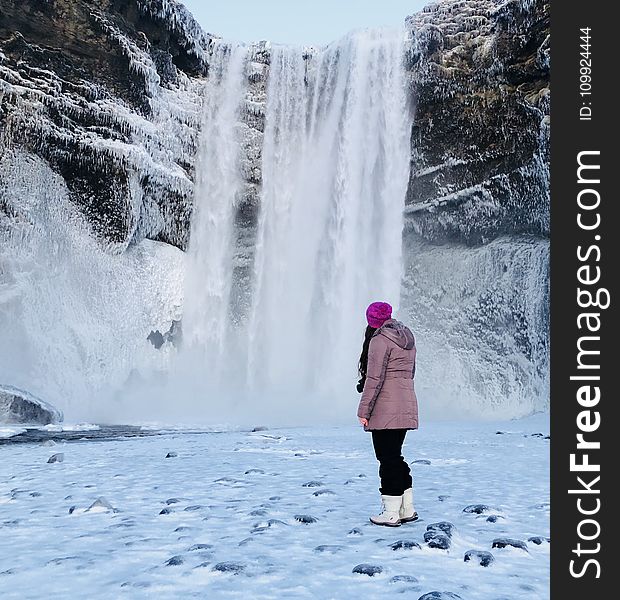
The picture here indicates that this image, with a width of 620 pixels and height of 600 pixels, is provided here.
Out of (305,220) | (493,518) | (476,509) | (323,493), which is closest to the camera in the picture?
(493,518)

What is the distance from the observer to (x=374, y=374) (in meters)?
4.22

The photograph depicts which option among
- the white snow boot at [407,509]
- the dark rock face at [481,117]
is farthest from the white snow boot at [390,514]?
the dark rock face at [481,117]

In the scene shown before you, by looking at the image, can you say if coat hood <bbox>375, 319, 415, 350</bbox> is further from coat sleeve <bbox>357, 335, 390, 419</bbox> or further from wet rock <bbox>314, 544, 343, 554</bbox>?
wet rock <bbox>314, 544, 343, 554</bbox>

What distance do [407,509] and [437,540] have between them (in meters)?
0.64

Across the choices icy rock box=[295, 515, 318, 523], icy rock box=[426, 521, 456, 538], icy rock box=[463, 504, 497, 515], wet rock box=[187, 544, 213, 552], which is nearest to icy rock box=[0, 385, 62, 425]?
icy rock box=[295, 515, 318, 523]

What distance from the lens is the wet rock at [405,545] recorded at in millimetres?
3519

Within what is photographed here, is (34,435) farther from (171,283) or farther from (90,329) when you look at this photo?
(171,283)

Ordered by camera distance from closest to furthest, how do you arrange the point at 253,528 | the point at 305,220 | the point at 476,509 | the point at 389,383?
the point at 253,528
the point at 389,383
the point at 476,509
the point at 305,220

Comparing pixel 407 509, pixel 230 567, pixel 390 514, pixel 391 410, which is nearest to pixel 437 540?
pixel 390 514

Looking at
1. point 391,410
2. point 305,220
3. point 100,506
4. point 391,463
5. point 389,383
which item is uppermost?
point 305,220

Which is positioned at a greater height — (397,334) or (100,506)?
(397,334)

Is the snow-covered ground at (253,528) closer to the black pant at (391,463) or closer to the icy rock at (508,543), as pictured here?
the icy rock at (508,543)

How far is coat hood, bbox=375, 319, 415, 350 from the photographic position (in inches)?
168

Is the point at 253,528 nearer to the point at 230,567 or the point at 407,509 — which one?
the point at 230,567
